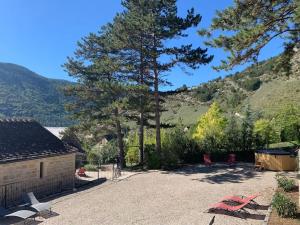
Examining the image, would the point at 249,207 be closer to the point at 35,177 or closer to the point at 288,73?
the point at 288,73

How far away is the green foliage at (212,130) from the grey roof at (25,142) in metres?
13.5

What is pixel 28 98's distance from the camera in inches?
4616

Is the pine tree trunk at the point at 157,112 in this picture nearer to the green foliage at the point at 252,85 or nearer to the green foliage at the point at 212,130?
the green foliage at the point at 212,130

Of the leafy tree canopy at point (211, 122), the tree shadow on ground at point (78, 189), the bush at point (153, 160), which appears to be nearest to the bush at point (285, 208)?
the tree shadow on ground at point (78, 189)

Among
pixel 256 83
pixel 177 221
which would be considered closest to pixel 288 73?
pixel 177 221

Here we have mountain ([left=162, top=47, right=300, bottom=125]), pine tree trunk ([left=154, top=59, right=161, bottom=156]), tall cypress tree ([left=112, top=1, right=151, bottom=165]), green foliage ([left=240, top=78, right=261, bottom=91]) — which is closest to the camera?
mountain ([left=162, top=47, right=300, bottom=125])

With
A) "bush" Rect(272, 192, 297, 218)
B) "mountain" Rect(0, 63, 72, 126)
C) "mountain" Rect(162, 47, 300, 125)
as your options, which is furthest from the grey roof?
"mountain" Rect(0, 63, 72, 126)

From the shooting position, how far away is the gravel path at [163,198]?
490 inches

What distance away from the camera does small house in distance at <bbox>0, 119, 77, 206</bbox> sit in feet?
53.8

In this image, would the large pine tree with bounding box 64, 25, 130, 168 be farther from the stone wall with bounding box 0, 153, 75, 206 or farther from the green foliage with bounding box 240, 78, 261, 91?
the green foliage with bounding box 240, 78, 261, 91

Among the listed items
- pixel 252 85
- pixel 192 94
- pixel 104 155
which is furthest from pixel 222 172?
pixel 252 85

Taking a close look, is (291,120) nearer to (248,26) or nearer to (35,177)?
(248,26)

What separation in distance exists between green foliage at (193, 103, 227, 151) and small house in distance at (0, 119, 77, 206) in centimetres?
1357

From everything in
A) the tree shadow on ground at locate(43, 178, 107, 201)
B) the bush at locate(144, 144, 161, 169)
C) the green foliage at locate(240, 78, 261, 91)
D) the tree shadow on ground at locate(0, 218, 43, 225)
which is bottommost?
the tree shadow on ground at locate(0, 218, 43, 225)
